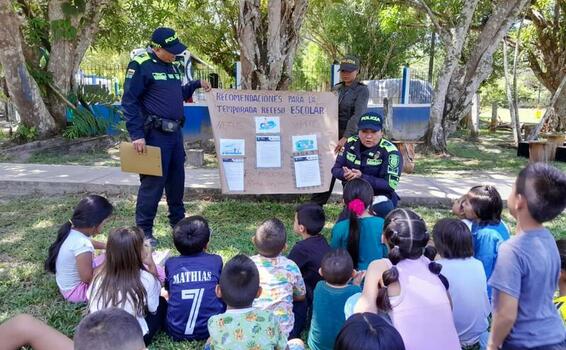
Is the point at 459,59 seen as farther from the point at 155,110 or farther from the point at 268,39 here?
the point at 155,110

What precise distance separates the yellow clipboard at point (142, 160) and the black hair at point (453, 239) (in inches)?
96.5

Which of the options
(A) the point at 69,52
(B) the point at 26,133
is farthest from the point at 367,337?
(A) the point at 69,52

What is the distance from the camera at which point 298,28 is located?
18.8ft

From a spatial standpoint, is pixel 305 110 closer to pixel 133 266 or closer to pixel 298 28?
pixel 298 28

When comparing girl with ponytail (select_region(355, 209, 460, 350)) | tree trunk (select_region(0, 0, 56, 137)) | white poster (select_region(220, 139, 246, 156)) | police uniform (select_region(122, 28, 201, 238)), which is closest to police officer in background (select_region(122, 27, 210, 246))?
police uniform (select_region(122, 28, 201, 238))

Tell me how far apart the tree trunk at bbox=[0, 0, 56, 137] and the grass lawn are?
4.33 metres

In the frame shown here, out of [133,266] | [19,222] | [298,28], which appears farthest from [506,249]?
[19,222]

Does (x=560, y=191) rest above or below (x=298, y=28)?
below

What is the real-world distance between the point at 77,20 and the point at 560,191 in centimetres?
1021

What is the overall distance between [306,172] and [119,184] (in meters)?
2.63

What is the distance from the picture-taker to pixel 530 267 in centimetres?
189

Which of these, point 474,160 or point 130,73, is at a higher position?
point 130,73

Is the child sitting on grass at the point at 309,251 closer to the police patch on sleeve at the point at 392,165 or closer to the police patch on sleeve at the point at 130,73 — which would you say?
the police patch on sleeve at the point at 392,165

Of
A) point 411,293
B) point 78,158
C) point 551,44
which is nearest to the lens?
point 411,293
